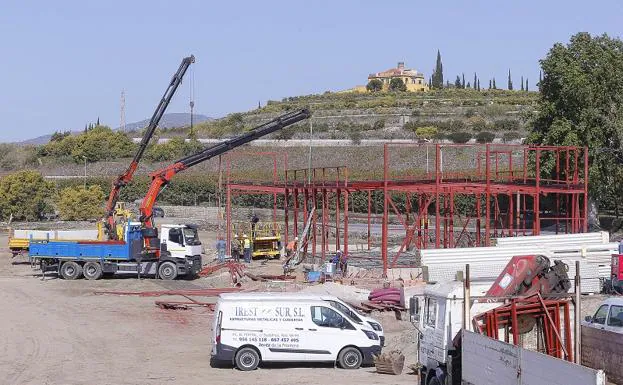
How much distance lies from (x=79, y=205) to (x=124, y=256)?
1421 inches

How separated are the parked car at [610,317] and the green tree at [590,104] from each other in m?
34.7

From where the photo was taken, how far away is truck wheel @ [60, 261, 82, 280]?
41.8 meters

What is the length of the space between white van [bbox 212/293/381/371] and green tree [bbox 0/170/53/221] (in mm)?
60091

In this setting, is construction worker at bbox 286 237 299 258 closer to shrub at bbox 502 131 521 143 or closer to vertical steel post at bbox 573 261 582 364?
vertical steel post at bbox 573 261 582 364

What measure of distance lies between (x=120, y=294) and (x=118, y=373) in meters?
15.8

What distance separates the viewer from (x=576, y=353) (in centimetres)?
1514

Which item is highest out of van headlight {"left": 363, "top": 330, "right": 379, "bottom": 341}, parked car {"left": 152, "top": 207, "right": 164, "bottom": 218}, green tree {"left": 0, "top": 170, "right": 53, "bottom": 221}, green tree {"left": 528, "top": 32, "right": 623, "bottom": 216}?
green tree {"left": 528, "top": 32, "right": 623, "bottom": 216}

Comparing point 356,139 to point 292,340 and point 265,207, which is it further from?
point 292,340

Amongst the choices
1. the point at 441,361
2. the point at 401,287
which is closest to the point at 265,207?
the point at 401,287

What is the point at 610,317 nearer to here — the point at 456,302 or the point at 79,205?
the point at 456,302

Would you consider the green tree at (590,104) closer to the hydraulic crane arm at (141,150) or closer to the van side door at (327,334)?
the hydraulic crane arm at (141,150)

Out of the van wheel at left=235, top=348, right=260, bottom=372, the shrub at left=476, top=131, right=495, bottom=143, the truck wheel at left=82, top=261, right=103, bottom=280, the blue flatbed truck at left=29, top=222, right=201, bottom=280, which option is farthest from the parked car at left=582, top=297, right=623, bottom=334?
the shrub at left=476, top=131, right=495, bottom=143

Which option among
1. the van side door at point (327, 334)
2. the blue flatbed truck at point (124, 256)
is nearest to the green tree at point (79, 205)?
the blue flatbed truck at point (124, 256)

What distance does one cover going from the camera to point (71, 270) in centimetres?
4188
